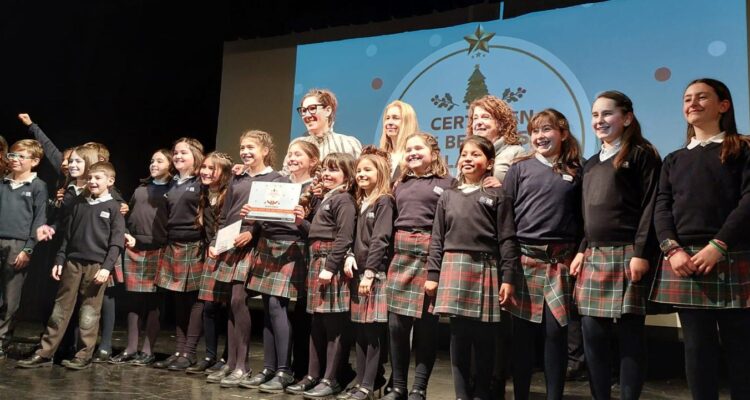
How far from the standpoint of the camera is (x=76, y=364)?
3.67m

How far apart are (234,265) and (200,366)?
642mm

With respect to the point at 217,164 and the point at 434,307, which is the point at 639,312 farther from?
the point at 217,164

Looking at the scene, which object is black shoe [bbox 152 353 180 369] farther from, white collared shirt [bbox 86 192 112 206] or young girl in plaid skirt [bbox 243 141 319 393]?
A: white collared shirt [bbox 86 192 112 206]

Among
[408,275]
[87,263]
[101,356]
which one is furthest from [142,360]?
[408,275]

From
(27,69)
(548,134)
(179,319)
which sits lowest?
(179,319)

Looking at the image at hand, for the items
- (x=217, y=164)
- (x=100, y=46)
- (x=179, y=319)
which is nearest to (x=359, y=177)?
(x=217, y=164)

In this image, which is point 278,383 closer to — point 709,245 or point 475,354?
point 475,354

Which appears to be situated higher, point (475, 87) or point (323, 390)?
point (475, 87)

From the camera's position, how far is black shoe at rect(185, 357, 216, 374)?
3633 millimetres

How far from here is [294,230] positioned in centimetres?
341

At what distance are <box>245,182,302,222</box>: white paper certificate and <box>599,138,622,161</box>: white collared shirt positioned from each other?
4.89 ft

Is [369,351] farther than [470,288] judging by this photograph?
Yes

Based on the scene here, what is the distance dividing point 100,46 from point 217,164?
3534 mm

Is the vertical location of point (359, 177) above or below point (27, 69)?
below
